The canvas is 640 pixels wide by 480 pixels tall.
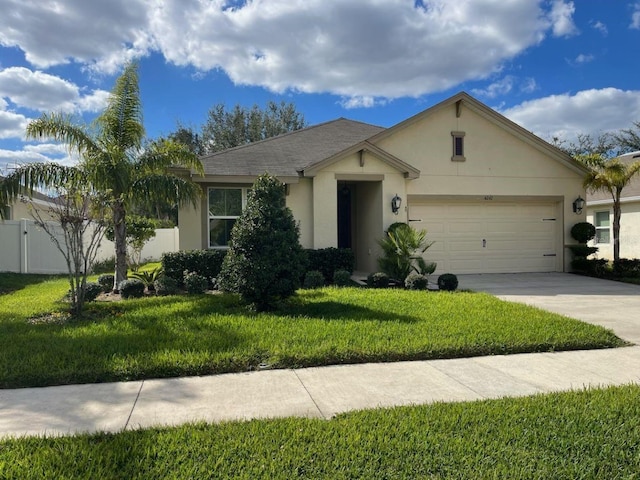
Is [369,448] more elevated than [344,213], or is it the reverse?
[344,213]

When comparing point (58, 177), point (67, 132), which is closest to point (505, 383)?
point (58, 177)

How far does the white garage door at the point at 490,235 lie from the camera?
46.5 ft

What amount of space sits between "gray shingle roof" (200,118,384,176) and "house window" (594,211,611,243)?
34.7 ft

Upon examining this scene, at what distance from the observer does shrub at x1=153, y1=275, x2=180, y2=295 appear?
10.3 metres

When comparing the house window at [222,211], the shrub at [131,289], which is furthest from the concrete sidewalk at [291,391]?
the house window at [222,211]

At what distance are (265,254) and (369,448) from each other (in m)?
4.94

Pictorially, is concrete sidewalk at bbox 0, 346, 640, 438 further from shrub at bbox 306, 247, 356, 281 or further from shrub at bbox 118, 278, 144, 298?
shrub at bbox 306, 247, 356, 281

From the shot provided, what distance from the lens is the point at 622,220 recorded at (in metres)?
18.6

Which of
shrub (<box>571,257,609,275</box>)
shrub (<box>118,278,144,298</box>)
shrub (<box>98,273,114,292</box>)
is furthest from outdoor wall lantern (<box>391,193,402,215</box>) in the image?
shrub (<box>98,273,114,292</box>)

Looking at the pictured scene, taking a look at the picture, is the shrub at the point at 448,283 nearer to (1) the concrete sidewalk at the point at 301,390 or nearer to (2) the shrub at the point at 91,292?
(1) the concrete sidewalk at the point at 301,390

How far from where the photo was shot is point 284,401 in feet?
14.3

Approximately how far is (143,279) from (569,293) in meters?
10.2

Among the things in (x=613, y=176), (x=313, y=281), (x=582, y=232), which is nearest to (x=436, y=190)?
(x=582, y=232)

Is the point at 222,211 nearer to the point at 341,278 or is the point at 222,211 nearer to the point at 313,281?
the point at 313,281
